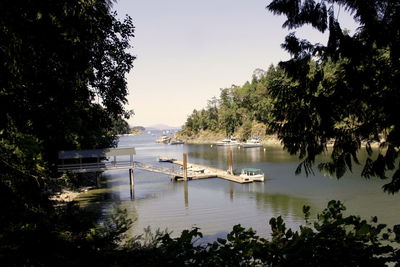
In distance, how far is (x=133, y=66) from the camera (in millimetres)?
10234

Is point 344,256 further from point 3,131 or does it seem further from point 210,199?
point 210,199

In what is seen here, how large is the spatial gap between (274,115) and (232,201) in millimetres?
27102

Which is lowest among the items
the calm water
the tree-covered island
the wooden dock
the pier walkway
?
the calm water

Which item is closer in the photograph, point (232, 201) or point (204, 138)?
point (232, 201)

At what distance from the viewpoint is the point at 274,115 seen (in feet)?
18.2

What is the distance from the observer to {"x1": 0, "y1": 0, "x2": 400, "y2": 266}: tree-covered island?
11.8 ft

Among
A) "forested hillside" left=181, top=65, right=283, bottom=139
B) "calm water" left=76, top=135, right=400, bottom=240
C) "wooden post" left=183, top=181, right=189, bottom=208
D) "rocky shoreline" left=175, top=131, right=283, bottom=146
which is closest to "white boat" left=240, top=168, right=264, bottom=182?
"calm water" left=76, top=135, right=400, bottom=240

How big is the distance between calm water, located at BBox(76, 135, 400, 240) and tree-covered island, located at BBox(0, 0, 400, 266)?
15496mm

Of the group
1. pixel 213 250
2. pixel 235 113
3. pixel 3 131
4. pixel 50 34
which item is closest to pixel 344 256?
pixel 213 250

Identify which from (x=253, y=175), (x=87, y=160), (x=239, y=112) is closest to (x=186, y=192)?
(x=253, y=175)

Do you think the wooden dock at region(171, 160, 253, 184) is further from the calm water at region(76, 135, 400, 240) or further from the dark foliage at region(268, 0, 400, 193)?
the dark foliage at region(268, 0, 400, 193)

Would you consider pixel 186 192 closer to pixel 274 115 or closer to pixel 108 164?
pixel 108 164

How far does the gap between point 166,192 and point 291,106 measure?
107ft

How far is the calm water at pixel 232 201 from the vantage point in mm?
25141
